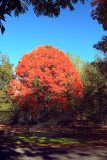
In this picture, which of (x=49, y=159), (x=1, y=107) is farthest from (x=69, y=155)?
(x=1, y=107)

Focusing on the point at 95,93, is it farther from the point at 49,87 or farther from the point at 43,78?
the point at 43,78

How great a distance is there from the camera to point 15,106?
78.1 ft

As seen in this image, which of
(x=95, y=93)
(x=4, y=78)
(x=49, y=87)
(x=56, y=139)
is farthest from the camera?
(x=4, y=78)

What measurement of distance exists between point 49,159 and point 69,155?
1.16 m

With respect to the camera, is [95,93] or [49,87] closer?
[49,87]

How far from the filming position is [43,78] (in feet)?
62.3

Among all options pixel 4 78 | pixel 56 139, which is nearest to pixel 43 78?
pixel 56 139

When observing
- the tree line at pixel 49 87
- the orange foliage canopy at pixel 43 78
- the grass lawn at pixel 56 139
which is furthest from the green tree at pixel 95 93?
the grass lawn at pixel 56 139

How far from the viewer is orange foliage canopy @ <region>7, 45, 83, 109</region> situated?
18391 mm

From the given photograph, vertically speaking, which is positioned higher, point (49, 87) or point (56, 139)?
point (49, 87)

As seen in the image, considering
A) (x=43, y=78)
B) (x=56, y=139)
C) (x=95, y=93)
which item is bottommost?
(x=56, y=139)

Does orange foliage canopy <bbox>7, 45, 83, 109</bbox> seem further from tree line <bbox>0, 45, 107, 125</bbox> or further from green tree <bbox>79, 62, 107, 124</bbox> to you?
green tree <bbox>79, 62, 107, 124</bbox>

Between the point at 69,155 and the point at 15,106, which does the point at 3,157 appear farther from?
the point at 15,106

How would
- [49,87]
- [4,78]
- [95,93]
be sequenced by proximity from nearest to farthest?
[49,87]
[95,93]
[4,78]
